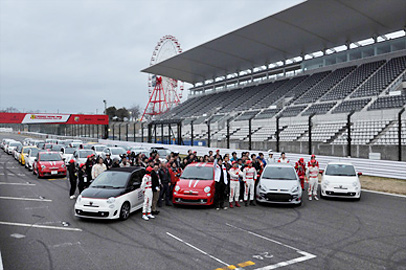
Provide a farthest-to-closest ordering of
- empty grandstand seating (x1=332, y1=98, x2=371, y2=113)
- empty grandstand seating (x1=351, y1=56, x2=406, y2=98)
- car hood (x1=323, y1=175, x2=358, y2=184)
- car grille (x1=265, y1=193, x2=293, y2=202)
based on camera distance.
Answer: empty grandstand seating (x1=351, y1=56, x2=406, y2=98) → empty grandstand seating (x1=332, y1=98, x2=371, y2=113) → car hood (x1=323, y1=175, x2=358, y2=184) → car grille (x1=265, y1=193, x2=293, y2=202)

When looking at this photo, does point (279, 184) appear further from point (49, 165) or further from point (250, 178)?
point (49, 165)

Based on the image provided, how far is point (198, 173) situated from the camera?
11.6 metres

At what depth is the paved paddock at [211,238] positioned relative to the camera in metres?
6.00

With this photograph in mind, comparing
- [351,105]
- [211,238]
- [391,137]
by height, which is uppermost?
[351,105]

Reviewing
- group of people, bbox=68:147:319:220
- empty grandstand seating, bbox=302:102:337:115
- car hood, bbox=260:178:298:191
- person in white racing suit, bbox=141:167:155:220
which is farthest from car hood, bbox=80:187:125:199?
empty grandstand seating, bbox=302:102:337:115

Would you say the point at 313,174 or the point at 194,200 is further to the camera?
the point at 313,174

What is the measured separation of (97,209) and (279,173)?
641 centimetres

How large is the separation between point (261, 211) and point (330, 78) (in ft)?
113

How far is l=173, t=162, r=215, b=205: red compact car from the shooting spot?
10.5m

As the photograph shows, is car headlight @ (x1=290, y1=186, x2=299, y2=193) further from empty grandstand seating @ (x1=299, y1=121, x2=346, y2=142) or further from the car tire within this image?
empty grandstand seating @ (x1=299, y1=121, x2=346, y2=142)

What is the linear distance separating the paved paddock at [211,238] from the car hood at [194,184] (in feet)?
2.27

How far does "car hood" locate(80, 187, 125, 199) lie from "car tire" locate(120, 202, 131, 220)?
361 mm

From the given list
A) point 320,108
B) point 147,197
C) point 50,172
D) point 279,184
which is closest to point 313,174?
point 279,184

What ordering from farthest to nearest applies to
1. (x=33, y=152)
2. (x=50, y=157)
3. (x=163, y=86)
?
(x=163, y=86) < (x=33, y=152) < (x=50, y=157)
